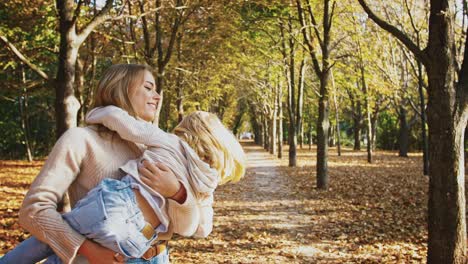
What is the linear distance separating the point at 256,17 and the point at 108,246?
13.8 metres

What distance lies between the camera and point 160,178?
196 cm

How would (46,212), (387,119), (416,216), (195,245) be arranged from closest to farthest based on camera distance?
(46,212) < (195,245) < (416,216) < (387,119)

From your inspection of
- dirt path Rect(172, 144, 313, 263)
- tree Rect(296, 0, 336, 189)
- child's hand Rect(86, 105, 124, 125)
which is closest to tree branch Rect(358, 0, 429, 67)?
dirt path Rect(172, 144, 313, 263)

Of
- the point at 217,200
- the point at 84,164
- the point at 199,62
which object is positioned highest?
the point at 199,62

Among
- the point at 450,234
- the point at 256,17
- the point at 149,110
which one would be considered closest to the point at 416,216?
the point at 450,234

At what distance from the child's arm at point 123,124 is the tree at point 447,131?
4.22 metres

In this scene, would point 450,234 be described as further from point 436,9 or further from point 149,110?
point 149,110

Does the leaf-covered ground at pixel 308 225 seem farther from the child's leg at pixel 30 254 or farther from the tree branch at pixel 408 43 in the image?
the child's leg at pixel 30 254

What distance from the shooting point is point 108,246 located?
1796 mm

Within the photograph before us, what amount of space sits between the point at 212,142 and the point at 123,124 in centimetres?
53

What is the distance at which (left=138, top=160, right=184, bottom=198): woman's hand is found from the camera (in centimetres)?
195

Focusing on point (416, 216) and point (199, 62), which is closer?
point (416, 216)

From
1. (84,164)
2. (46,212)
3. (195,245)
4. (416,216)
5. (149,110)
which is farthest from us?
(416,216)

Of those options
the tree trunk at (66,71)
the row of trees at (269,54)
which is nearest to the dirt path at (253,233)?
the row of trees at (269,54)
